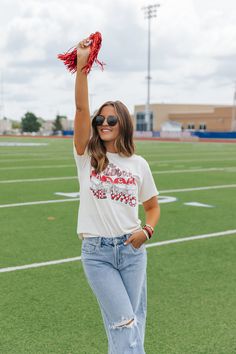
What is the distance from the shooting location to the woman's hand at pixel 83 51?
9.89ft

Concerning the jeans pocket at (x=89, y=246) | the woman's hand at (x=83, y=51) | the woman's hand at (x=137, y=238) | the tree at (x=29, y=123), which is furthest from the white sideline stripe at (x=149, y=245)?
the tree at (x=29, y=123)

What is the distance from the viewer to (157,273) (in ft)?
19.2

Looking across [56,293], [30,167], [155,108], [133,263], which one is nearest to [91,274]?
[133,263]

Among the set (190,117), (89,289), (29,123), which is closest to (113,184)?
(89,289)

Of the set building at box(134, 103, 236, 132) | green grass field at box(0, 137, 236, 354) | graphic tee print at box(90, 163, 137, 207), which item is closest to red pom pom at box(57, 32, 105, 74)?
graphic tee print at box(90, 163, 137, 207)

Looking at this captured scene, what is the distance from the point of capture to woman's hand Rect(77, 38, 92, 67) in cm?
302

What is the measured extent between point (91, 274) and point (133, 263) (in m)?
0.24

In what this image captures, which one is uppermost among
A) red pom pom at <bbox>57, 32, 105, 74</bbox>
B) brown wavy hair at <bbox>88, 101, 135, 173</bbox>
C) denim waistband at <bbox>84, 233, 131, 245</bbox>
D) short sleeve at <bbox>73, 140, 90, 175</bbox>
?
red pom pom at <bbox>57, 32, 105, 74</bbox>

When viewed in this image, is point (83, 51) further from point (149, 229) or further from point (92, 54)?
point (149, 229)

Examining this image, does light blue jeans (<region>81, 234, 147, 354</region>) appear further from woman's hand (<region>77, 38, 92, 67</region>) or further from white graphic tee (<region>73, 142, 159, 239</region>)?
woman's hand (<region>77, 38, 92, 67</region>)

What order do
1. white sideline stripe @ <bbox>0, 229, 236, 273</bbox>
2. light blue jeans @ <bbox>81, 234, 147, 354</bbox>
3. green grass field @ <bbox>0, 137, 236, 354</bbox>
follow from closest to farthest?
light blue jeans @ <bbox>81, 234, 147, 354</bbox>
green grass field @ <bbox>0, 137, 236, 354</bbox>
white sideline stripe @ <bbox>0, 229, 236, 273</bbox>

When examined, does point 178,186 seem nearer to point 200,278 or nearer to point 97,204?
point 200,278

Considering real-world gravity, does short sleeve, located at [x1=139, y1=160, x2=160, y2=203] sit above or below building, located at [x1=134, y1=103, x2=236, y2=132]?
above

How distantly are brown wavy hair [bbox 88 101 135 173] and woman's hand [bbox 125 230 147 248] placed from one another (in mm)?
411
